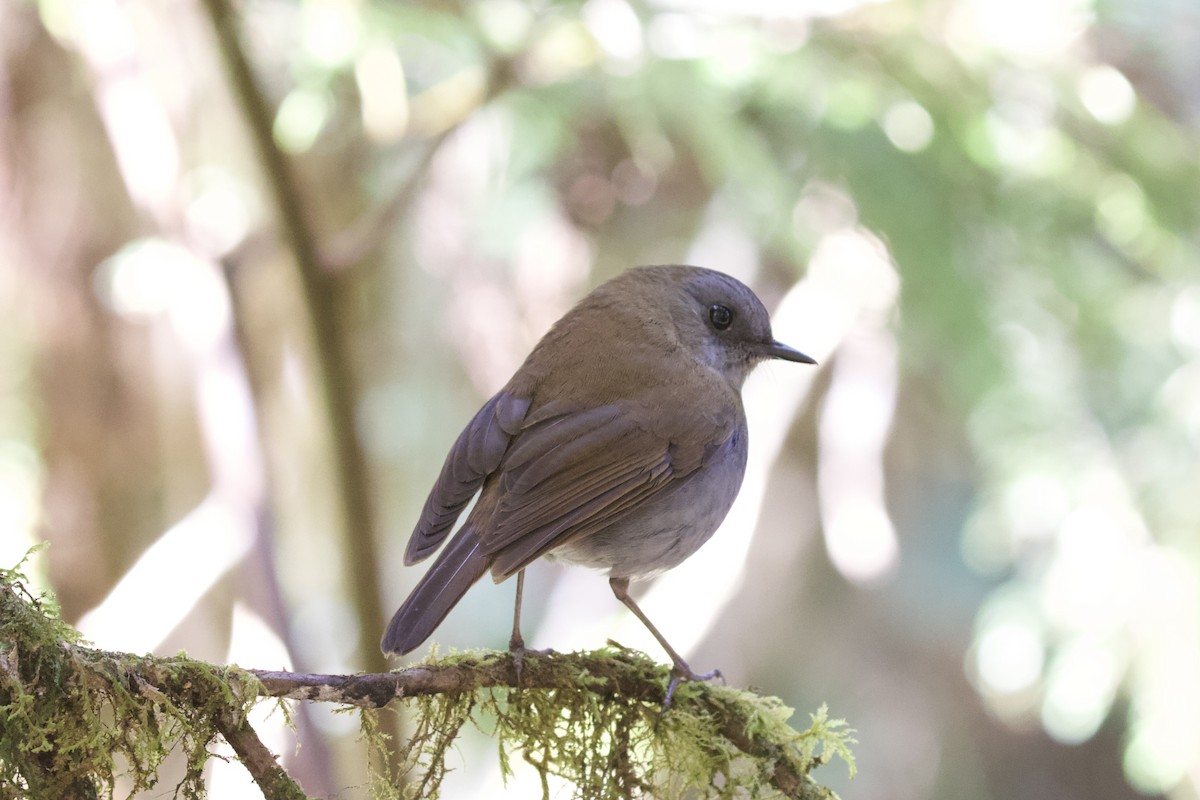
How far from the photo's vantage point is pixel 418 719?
215 centimetres

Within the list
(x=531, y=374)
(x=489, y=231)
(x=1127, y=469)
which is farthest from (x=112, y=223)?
(x=1127, y=469)

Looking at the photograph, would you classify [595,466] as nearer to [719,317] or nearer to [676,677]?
[676,677]

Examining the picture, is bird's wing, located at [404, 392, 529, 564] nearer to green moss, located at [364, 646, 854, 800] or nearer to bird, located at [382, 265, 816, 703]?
bird, located at [382, 265, 816, 703]

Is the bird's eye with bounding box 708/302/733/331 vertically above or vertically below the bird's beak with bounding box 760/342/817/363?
above

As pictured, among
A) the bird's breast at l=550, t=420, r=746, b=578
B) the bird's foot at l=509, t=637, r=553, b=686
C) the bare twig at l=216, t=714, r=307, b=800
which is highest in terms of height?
the bird's breast at l=550, t=420, r=746, b=578

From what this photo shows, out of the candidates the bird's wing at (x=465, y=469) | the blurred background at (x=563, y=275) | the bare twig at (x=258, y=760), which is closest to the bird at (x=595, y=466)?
the bird's wing at (x=465, y=469)

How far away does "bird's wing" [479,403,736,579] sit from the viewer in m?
2.36

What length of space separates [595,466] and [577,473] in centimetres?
→ 5

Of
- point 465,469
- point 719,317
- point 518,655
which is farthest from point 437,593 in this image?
point 719,317

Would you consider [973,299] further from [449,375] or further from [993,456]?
[449,375]

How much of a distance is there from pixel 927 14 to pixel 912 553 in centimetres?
304

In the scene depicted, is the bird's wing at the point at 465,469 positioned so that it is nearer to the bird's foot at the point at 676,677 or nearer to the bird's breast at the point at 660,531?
the bird's breast at the point at 660,531

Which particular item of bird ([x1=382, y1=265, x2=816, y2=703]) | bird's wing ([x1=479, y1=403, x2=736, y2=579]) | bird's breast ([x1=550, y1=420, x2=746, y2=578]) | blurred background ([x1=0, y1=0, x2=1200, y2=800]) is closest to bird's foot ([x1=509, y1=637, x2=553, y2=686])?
bird ([x1=382, y1=265, x2=816, y2=703])

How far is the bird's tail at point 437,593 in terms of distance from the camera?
2.02m
